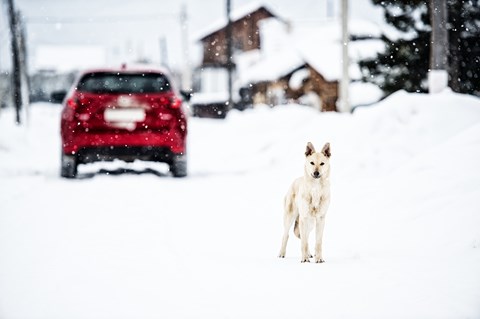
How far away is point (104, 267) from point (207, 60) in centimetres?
6579

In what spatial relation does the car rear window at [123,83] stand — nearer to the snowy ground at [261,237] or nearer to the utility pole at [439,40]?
the snowy ground at [261,237]

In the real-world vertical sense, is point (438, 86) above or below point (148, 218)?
above

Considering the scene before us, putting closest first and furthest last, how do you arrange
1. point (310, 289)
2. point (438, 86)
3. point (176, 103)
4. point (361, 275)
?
point (310, 289), point (361, 275), point (176, 103), point (438, 86)

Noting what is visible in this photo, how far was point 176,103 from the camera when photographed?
442 inches

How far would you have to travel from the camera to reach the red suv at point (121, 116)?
10.9m

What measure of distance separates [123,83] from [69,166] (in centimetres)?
166

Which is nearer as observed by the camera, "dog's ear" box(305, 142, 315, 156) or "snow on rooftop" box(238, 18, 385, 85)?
"dog's ear" box(305, 142, 315, 156)

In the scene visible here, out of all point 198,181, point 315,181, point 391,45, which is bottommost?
point 198,181

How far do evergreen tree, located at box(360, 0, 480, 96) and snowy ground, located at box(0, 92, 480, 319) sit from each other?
6047mm

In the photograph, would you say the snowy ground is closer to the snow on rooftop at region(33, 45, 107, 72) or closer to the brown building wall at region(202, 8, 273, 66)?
the brown building wall at region(202, 8, 273, 66)

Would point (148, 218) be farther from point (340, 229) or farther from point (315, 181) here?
point (315, 181)

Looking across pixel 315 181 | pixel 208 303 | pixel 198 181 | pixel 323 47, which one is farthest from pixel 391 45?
pixel 323 47

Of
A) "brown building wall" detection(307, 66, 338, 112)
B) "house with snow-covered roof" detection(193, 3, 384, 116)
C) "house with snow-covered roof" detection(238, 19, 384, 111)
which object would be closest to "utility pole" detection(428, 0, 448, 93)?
"house with snow-covered roof" detection(193, 3, 384, 116)

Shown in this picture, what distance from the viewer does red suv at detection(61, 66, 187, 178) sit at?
10.9 metres
